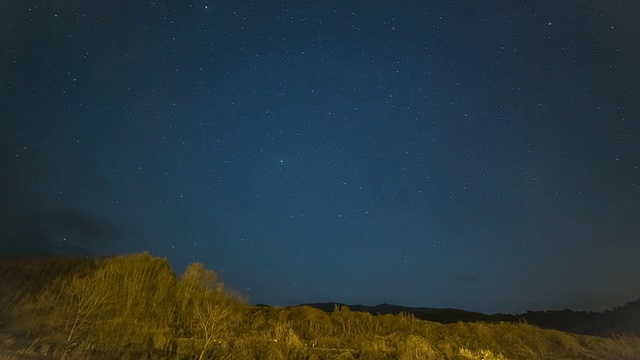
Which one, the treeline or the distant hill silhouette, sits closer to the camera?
the treeline

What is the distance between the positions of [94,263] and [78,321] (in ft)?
36.7

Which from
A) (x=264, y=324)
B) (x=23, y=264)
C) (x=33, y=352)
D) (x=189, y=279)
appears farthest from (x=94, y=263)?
(x=33, y=352)

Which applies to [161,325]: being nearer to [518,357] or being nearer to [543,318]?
[518,357]

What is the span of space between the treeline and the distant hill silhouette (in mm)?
10815

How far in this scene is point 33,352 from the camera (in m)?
20.9

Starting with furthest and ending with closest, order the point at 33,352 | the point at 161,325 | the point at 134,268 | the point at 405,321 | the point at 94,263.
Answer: the point at 405,321, the point at 94,263, the point at 134,268, the point at 161,325, the point at 33,352

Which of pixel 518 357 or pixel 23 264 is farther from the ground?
pixel 23 264

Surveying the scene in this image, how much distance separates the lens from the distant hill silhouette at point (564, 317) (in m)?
53.1

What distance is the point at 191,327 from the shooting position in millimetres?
31156

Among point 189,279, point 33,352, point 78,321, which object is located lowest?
point 33,352

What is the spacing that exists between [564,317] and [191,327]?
5399cm

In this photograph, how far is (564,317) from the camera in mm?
67250

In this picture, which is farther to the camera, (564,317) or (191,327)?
(564,317)

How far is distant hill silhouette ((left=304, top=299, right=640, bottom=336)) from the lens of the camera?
53125mm
